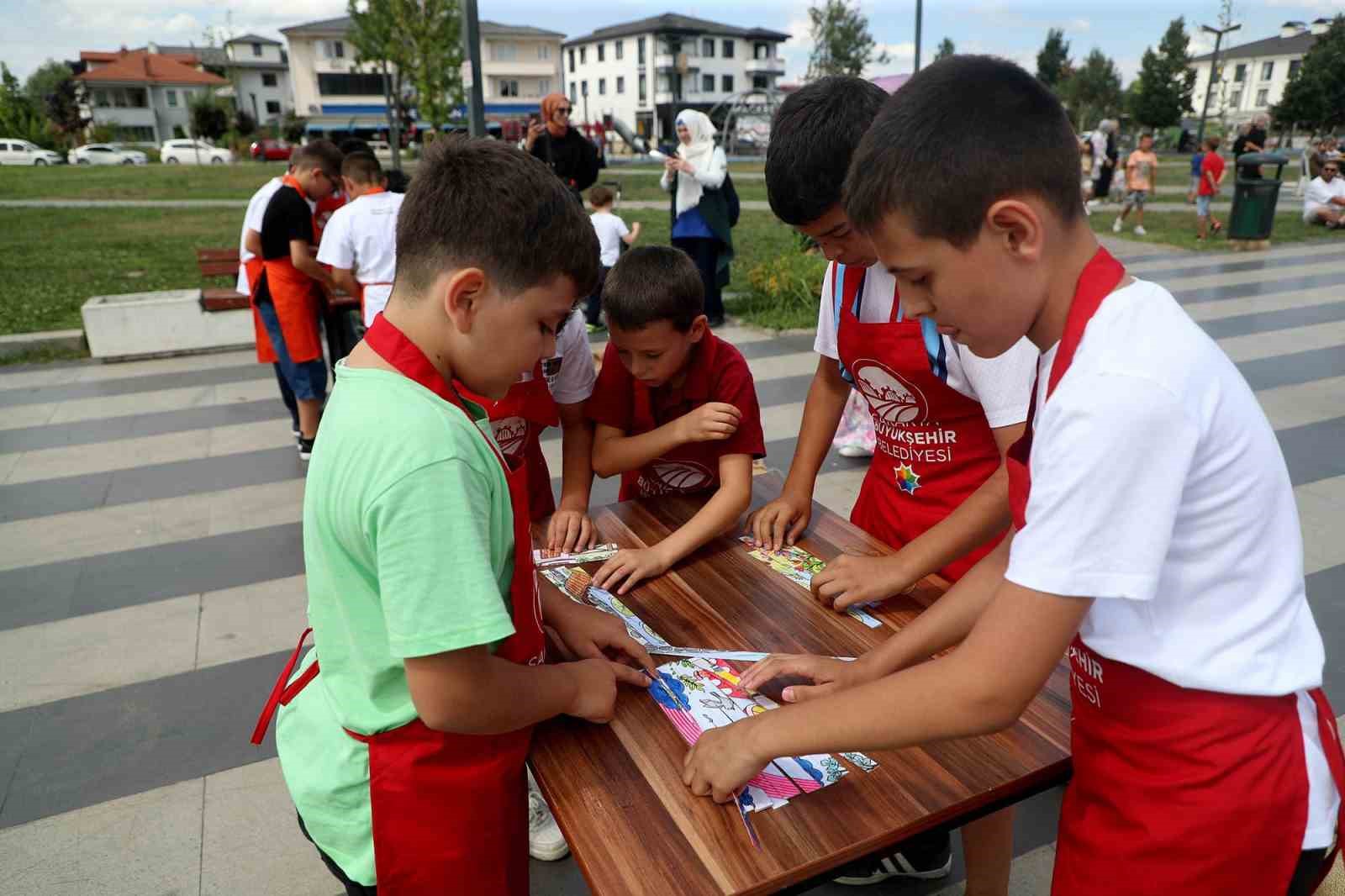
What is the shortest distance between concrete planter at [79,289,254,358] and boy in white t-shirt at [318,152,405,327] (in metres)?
3.04

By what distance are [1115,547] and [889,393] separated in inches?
40.6

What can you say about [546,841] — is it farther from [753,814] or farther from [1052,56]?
[1052,56]

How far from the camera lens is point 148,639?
10.2 feet

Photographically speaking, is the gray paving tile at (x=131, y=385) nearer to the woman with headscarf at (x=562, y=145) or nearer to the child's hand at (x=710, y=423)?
the woman with headscarf at (x=562, y=145)

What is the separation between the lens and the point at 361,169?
4.85 m

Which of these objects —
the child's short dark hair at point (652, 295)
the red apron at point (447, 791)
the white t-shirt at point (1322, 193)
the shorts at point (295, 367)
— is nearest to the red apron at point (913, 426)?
the child's short dark hair at point (652, 295)

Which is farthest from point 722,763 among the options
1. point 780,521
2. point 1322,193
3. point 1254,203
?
point 1322,193

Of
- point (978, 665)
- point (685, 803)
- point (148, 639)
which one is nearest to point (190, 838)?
point (148, 639)

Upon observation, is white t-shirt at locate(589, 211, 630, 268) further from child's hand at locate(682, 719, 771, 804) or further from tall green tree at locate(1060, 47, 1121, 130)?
tall green tree at locate(1060, 47, 1121, 130)

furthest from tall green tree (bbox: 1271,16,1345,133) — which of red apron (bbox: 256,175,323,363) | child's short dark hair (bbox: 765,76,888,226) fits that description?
child's short dark hair (bbox: 765,76,888,226)

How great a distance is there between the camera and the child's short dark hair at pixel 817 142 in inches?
60.4

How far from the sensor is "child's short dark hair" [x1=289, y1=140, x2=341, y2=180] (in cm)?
484

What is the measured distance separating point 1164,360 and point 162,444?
18.0ft

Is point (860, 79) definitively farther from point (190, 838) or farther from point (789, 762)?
point (190, 838)
